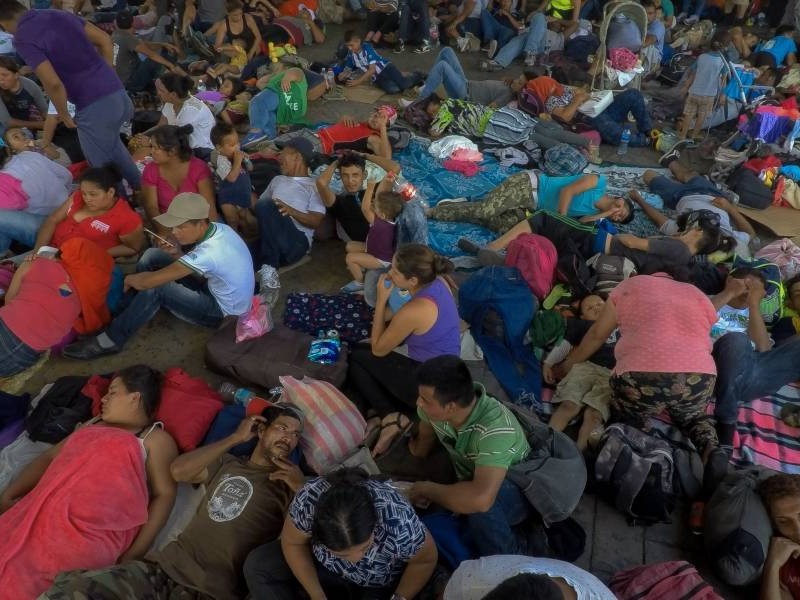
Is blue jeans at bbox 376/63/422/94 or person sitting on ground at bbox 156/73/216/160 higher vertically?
person sitting on ground at bbox 156/73/216/160

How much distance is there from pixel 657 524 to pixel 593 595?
1.39m

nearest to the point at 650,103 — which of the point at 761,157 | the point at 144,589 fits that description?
the point at 761,157

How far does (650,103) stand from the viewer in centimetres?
742

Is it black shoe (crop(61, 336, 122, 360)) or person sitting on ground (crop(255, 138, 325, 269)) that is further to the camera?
person sitting on ground (crop(255, 138, 325, 269))

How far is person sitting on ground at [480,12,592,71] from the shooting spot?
858cm

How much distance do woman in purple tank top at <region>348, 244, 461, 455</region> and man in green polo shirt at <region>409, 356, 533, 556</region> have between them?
0.58 metres

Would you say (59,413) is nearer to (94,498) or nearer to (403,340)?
(94,498)

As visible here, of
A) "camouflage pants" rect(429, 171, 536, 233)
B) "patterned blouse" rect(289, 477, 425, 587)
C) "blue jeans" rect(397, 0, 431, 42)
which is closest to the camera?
"patterned blouse" rect(289, 477, 425, 587)

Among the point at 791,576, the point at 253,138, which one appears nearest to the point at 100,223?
the point at 253,138

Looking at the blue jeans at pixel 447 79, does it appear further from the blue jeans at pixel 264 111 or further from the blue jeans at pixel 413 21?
the blue jeans at pixel 413 21

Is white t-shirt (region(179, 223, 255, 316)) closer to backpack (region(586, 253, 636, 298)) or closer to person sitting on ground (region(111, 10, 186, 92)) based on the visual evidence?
backpack (region(586, 253, 636, 298))

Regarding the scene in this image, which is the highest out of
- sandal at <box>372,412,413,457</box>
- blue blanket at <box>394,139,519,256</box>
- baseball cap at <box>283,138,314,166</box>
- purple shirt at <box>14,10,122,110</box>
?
purple shirt at <box>14,10,122,110</box>

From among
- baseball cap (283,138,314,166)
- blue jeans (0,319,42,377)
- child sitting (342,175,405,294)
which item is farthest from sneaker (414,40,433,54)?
blue jeans (0,319,42,377)

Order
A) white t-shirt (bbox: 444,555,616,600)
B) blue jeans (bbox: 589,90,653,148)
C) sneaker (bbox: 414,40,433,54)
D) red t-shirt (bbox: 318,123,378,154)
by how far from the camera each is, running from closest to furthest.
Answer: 1. white t-shirt (bbox: 444,555,616,600)
2. red t-shirt (bbox: 318,123,378,154)
3. blue jeans (bbox: 589,90,653,148)
4. sneaker (bbox: 414,40,433,54)
